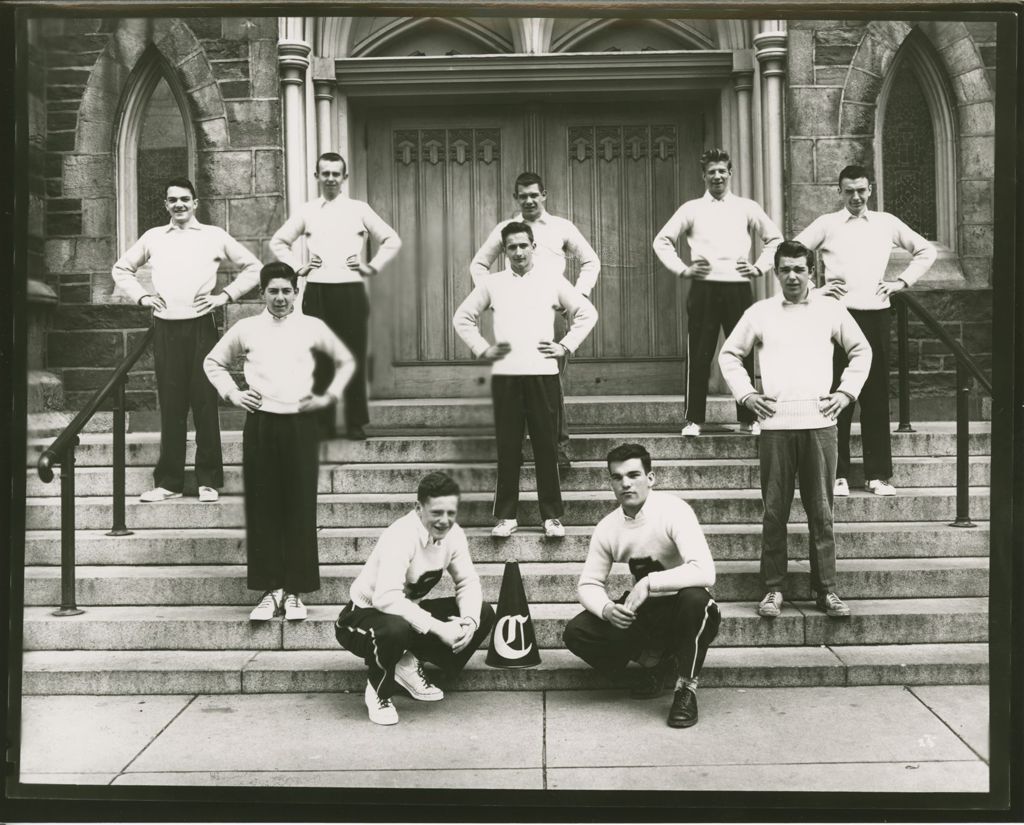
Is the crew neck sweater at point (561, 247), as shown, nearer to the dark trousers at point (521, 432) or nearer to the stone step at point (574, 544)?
the dark trousers at point (521, 432)

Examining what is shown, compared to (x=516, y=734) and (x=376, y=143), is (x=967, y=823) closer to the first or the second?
(x=516, y=734)

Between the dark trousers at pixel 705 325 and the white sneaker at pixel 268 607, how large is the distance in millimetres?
2448

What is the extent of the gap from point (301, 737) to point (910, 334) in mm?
4575

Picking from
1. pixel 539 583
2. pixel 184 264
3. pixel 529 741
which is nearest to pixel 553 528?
pixel 539 583

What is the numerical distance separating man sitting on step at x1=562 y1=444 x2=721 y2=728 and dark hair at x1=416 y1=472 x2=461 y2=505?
2.18ft

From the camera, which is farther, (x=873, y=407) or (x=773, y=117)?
(x=773, y=117)

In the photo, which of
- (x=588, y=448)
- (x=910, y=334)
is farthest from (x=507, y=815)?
(x=910, y=334)

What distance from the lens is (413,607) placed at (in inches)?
180

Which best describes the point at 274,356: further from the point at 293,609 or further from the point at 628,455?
the point at 628,455

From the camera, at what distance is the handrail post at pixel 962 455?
5660mm

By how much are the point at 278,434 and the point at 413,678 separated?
1.27 meters

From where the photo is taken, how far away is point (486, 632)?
487 centimetres

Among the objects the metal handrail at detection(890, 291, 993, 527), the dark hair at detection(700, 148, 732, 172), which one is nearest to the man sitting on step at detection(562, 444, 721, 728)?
the metal handrail at detection(890, 291, 993, 527)

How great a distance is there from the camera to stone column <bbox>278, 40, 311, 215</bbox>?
6.53m
